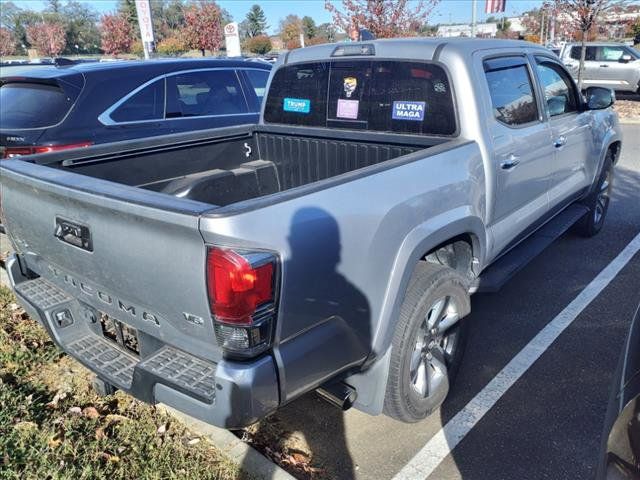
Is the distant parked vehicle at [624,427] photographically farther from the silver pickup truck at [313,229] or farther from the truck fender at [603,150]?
the truck fender at [603,150]

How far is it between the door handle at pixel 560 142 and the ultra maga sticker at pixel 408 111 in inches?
54.4

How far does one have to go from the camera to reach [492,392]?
10.5ft

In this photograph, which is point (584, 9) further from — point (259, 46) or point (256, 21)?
point (256, 21)

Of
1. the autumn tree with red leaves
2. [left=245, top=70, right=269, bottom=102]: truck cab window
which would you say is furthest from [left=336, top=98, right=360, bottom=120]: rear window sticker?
the autumn tree with red leaves

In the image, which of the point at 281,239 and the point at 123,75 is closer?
the point at 281,239

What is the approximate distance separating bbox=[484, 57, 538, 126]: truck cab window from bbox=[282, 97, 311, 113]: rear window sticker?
1309 millimetres

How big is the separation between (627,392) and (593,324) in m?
2.48

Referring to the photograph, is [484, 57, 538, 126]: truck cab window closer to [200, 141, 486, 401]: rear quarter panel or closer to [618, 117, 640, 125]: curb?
[200, 141, 486, 401]: rear quarter panel

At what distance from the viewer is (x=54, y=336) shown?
270cm

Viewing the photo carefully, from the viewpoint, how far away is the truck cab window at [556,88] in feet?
13.6

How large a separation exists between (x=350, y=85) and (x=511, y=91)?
1097 mm

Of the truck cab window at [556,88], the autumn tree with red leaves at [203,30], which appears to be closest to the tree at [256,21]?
the autumn tree with red leaves at [203,30]

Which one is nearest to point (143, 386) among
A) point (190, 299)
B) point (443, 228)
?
point (190, 299)

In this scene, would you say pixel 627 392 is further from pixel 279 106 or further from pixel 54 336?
pixel 279 106
